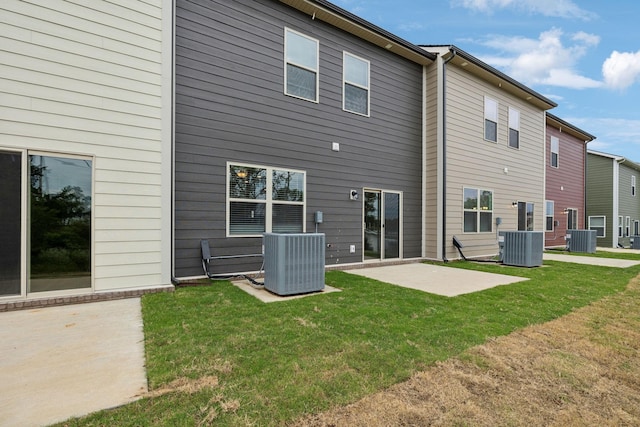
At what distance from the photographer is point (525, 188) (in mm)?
11336

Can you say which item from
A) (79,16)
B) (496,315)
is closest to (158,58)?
(79,16)

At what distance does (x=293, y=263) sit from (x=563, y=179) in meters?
15.4

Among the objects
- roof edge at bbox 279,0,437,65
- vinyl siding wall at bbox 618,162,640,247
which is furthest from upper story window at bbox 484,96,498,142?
vinyl siding wall at bbox 618,162,640,247

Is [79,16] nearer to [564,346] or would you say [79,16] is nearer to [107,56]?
[107,56]

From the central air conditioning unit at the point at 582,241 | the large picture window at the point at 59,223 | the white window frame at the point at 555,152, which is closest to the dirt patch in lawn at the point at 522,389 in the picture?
the large picture window at the point at 59,223

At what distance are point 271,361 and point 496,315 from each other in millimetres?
2851

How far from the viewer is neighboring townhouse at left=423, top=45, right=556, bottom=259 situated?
27.7ft

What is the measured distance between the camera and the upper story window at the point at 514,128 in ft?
35.4

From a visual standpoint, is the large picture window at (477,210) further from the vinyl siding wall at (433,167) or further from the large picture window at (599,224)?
the large picture window at (599,224)

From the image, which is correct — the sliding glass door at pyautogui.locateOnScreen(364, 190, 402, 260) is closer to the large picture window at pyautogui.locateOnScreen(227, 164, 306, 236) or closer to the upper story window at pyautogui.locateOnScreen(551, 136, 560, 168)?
the large picture window at pyautogui.locateOnScreen(227, 164, 306, 236)

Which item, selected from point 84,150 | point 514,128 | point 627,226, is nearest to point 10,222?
point 84,150

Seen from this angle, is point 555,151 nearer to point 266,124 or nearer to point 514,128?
point 514,128

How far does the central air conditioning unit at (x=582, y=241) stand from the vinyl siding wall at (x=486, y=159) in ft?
4.25

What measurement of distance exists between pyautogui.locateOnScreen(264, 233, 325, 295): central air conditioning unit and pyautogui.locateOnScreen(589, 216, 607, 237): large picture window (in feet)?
64.6
